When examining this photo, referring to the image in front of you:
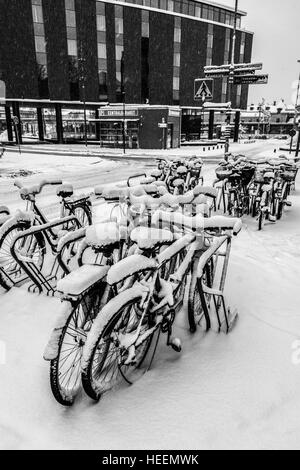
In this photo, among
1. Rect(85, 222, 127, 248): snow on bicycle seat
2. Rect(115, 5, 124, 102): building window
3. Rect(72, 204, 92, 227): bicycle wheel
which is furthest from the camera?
Rect(115, 5, 124, 102): building window

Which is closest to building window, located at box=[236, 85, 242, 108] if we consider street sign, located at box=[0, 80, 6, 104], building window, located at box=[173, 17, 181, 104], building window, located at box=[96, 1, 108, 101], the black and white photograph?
building window, located at box=[173, 17, 181, 104]

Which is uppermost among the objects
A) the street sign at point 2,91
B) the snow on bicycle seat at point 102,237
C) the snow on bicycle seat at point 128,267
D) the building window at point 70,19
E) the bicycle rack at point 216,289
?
the building window at point 70,19

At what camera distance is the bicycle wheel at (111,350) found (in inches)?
76.3

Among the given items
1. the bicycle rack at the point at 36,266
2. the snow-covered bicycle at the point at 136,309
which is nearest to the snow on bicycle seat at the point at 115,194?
the bicycle rack at the point at 36,266

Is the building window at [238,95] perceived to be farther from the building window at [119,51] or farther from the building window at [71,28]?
the building window at [71,28]

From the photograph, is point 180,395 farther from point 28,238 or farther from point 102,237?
point 28,238

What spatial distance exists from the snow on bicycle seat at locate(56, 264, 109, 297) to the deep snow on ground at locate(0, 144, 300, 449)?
83cm

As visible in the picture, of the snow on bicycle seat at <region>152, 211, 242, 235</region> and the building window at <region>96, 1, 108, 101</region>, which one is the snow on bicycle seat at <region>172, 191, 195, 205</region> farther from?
the building window at <region>96, 1, 108, 101</region>

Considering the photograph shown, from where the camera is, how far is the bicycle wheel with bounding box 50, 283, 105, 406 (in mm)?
2005

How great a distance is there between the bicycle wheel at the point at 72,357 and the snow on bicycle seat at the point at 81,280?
12 centimetres

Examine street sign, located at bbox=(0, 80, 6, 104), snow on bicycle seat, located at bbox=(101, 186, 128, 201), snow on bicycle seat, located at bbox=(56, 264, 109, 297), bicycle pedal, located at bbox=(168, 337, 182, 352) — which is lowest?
bicycle pedal, located at bbox=(168, 337, 182, 352)

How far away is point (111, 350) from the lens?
7.35 ft

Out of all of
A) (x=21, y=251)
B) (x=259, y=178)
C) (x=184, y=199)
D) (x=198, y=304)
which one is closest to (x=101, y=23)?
(x=259, y=178)
